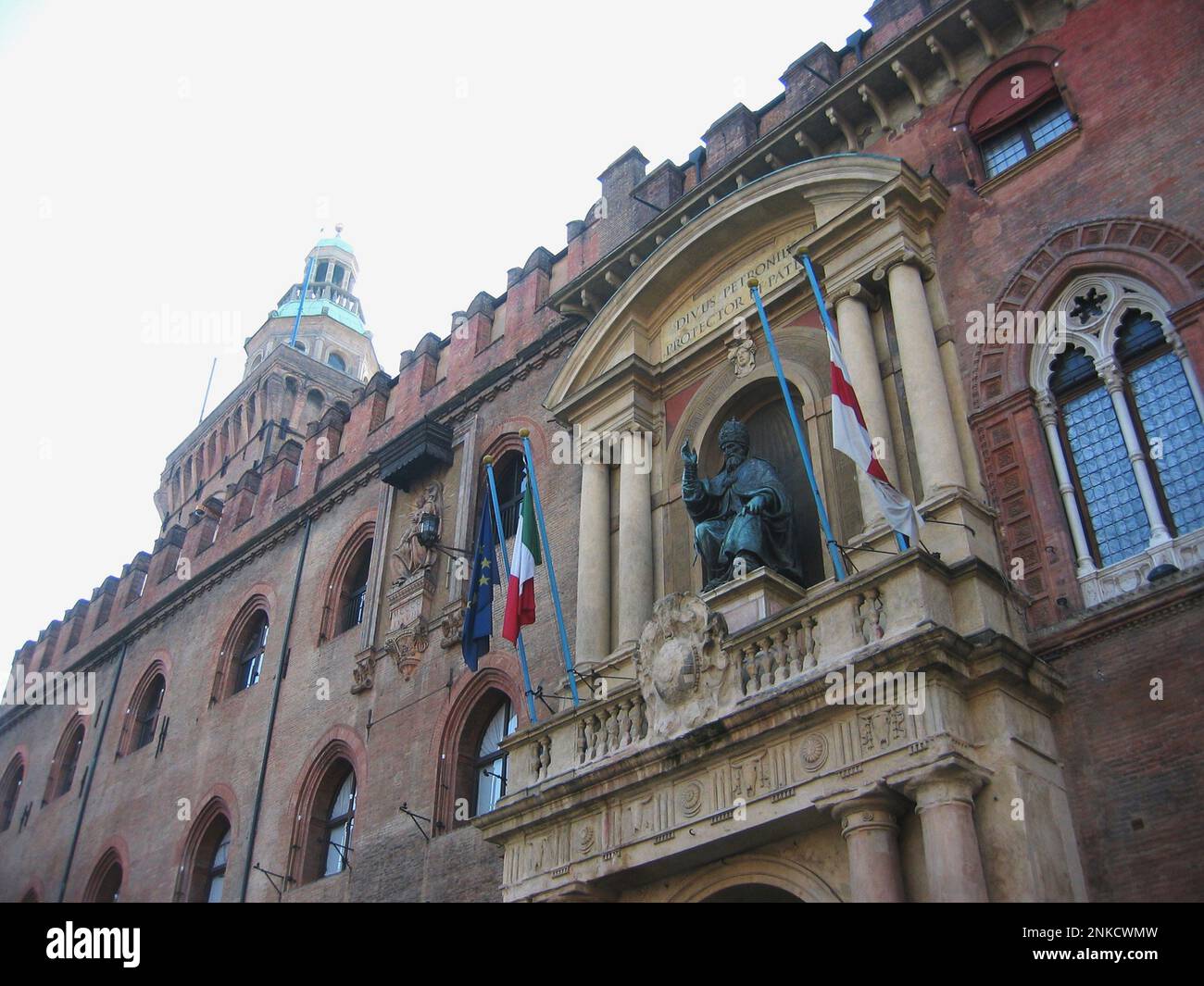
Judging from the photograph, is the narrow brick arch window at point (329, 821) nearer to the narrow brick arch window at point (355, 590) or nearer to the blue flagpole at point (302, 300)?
the narrow brick arch window at point (355, 590)

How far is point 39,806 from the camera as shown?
26234 millimetres

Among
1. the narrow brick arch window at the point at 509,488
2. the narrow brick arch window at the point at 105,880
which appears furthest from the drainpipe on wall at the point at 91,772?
the narrow brick arch window at the point at 509,488

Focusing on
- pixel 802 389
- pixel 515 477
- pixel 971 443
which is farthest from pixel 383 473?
pixel 971 443

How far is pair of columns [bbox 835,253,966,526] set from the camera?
38.7 feet

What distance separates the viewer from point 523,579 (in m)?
14.1

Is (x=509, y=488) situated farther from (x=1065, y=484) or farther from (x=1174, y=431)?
(x=1174, y=431)

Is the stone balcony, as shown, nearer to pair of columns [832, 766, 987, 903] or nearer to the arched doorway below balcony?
pair of columns [832, 766, 987, 903]

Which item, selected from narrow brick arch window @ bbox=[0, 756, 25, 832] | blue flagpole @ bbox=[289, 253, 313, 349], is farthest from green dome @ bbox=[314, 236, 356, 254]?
narrow brick arch window @ bbox=[0, 756, 25, 832]

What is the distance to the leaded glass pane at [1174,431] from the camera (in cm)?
1054

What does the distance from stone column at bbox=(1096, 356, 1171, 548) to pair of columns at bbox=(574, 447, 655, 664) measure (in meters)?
5.43

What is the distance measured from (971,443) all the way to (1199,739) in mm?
3659

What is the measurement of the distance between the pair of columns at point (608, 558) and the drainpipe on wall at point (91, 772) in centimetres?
1362
